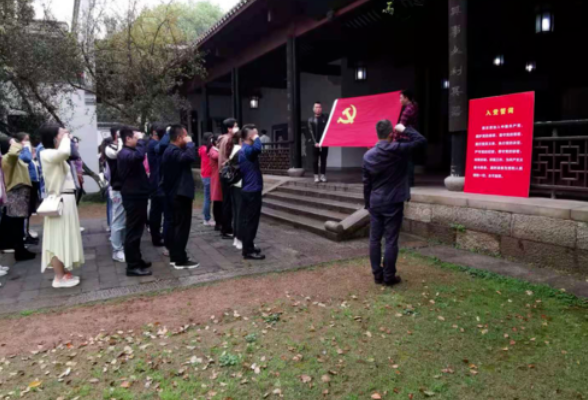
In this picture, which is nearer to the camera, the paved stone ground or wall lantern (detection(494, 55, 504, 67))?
the paved stone ground

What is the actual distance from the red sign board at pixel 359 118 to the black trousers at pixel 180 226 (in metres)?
3.73

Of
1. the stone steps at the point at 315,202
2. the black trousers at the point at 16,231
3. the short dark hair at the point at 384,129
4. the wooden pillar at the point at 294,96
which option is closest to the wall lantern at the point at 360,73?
the wooden pillar at the point at 294,96

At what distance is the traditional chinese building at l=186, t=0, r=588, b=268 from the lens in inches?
209

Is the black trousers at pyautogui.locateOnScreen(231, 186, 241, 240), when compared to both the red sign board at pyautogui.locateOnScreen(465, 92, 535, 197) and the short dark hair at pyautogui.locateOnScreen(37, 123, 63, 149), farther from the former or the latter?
the red sign board at pyautogui.locateOnScreen(465, 92, 535, 197)

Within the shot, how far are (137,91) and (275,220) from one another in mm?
6353

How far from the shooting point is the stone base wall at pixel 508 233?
4711 millimetres

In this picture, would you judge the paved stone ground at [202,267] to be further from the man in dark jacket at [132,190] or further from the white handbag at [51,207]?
the white handbag at [51,207]

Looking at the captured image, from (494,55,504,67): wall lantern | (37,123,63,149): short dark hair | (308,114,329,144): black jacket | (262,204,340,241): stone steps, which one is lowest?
(262,204,340,241): stone steps

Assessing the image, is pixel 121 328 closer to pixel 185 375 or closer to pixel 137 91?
pixel 185 375

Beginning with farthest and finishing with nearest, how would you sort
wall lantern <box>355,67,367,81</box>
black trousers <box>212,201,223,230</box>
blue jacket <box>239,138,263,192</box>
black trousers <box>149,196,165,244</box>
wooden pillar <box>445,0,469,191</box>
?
1. wall lantern <box>355,67,367,81</box>
2. black trousers <box>212,201,223,230</box>
3. black trousers <box>149,196,165,244</box>
4. wooden pillar <box>445,0,469,191</box>
5. blue jacket <box>239,138,263,192</box>

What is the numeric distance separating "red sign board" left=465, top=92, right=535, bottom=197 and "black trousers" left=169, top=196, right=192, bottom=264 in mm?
4007

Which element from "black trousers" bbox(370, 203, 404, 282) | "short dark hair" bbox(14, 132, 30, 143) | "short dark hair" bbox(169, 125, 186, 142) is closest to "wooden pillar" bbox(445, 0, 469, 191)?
"black trousers" bbox(370, 203, 404, 282)

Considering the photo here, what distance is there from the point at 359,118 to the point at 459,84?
7.33 feet

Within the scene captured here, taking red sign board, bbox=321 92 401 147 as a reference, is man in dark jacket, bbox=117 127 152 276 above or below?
below
